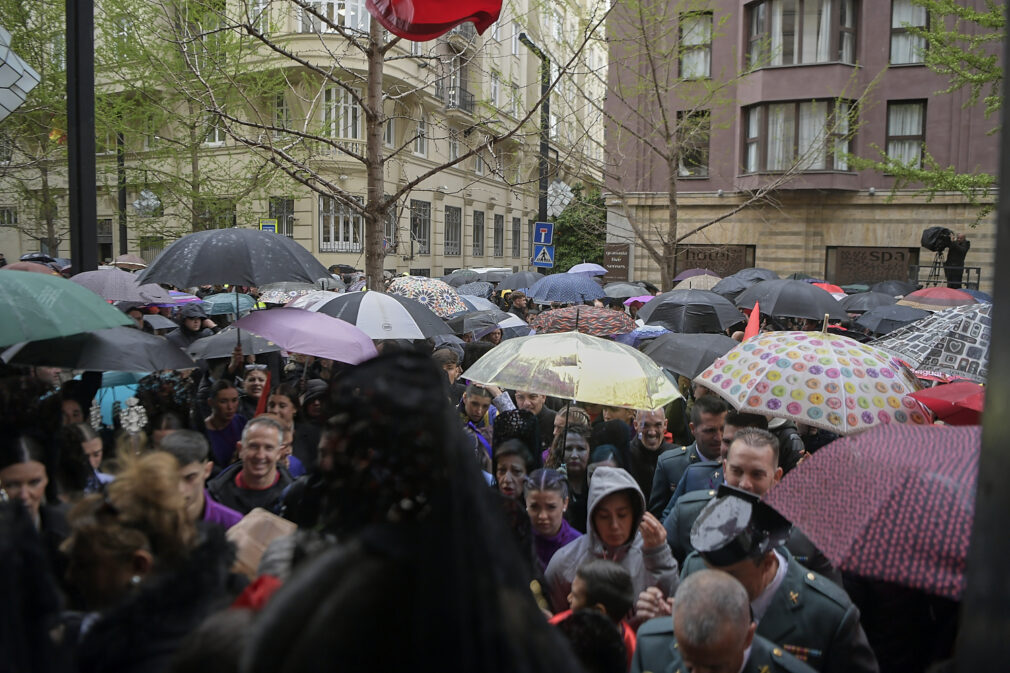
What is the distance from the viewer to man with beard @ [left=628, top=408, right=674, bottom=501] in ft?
19.3

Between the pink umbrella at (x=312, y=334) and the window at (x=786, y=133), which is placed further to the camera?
the window at (x=786, y=133)

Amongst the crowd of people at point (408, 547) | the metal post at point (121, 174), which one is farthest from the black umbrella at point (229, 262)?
the metal post at point (121, 174)

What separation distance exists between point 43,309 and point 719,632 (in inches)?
136

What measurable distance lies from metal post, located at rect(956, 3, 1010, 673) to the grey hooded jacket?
2774mm

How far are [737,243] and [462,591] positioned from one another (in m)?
28.7

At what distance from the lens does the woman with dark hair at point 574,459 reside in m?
5.37

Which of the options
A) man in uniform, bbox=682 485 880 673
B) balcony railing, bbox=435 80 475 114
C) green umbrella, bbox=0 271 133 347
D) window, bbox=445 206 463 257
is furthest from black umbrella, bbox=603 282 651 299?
window, bbox=445 206 463 257

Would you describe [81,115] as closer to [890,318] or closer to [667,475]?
[667,475]

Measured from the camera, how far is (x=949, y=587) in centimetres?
197

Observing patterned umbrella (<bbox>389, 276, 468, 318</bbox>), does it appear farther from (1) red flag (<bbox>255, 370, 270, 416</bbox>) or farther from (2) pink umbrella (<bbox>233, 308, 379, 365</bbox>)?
(1) red flag (<bbox>255, 370, 270, 416</bbox>)

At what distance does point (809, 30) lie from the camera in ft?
88.1

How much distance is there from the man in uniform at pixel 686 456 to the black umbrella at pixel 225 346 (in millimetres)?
3805

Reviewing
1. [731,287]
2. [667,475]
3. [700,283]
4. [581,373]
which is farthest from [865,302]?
[581,373]

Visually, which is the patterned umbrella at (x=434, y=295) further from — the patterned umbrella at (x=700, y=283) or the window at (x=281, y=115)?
the patterned umbrella at (x=700, y=283)
